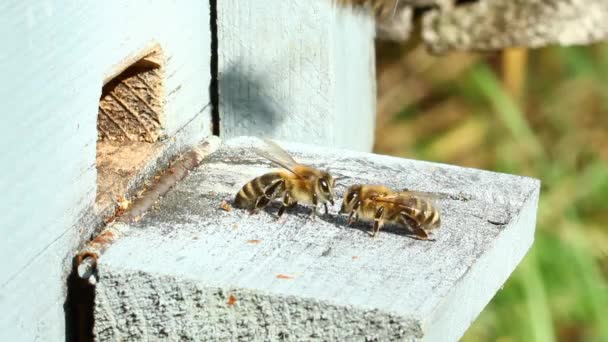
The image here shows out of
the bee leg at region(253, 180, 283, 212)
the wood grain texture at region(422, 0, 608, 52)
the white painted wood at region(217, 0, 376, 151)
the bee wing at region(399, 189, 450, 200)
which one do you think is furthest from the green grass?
the bee leg at region(253, 180, 283, 212)

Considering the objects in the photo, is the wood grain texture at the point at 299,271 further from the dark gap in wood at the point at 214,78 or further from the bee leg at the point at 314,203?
the dark gap in wood at the point at 214,78

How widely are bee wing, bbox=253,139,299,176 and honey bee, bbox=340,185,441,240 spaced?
0.43 ft

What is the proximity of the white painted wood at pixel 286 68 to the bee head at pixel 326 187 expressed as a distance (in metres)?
0.36

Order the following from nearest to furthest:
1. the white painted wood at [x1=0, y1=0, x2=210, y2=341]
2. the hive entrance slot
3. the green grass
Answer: the white painted wood at [x1=0, y1=0, x2=210, y2=341]
the hive entrance slot
the green grass

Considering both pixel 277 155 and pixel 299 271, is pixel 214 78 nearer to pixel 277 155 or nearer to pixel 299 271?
pixel 277 155

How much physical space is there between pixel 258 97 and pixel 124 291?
27.9 inches

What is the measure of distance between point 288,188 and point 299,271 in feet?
1.12

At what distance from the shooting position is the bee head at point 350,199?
179 cm

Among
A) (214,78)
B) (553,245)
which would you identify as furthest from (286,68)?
(553,245)

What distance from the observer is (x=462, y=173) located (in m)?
1.97

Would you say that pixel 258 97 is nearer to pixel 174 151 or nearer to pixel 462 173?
pixel 174 151

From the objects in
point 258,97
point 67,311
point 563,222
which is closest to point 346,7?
point 258,97

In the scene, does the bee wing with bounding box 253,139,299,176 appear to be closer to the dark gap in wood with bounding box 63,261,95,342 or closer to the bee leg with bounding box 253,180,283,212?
the bee leg with bounding box 253,180,283,212

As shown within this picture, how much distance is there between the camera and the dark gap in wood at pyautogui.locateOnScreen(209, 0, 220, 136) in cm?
216
